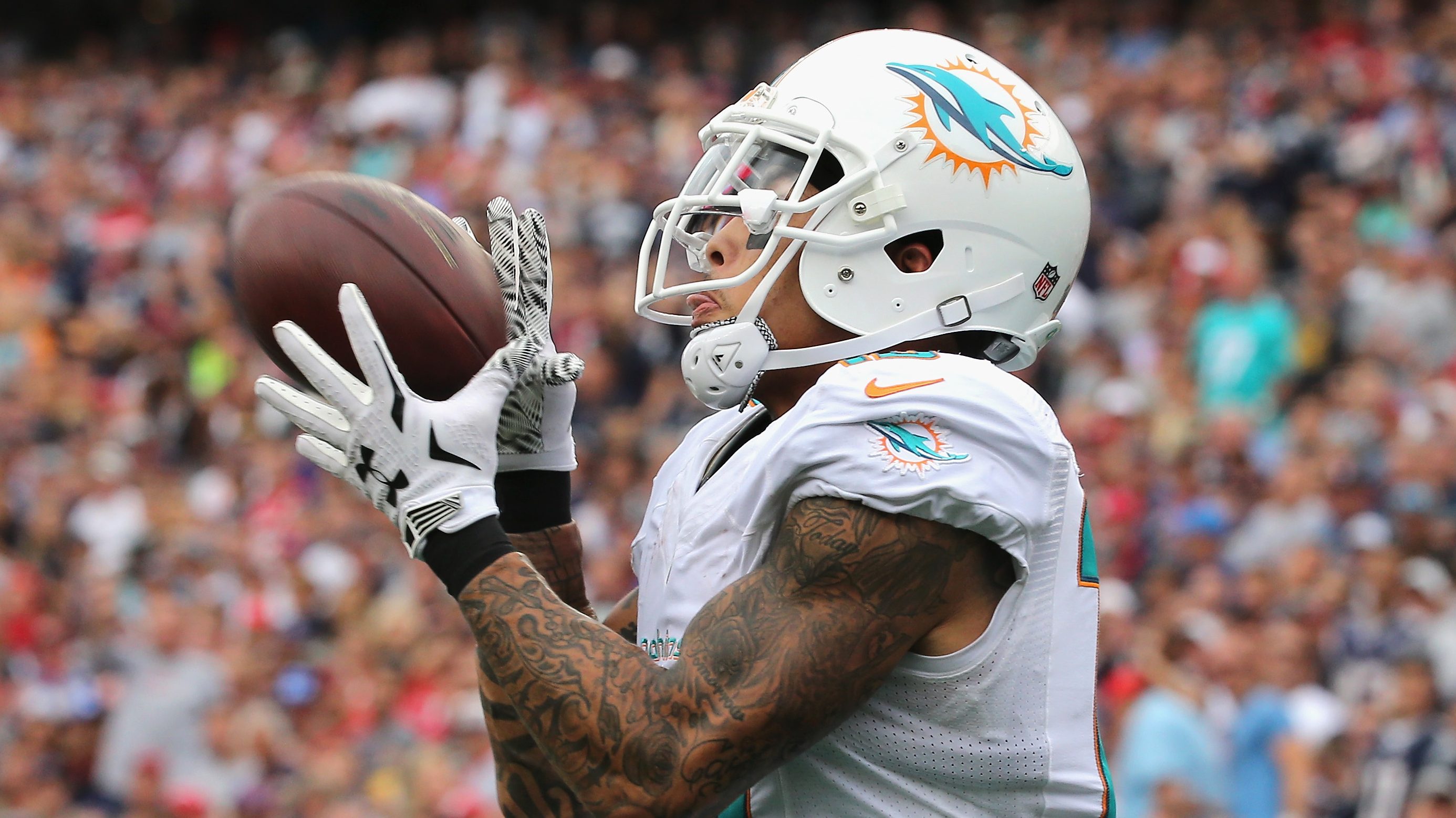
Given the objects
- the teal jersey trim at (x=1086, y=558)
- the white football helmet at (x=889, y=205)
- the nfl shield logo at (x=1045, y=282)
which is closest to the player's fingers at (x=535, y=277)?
the white football helmet at (x=889, y=205)

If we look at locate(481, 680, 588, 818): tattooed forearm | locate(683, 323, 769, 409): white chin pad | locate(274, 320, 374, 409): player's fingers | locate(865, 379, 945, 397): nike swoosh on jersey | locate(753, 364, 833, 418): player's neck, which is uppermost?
locate(274, 320, 374, 409): player's fingers

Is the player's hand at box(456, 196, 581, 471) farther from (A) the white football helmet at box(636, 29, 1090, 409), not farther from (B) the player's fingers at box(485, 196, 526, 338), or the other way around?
(A) the white football helmet at box(636, 29, 1090, 409)

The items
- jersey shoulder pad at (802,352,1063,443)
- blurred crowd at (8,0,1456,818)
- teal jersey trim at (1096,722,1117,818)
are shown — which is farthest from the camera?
blurred crowd at (8,0,1456,818)

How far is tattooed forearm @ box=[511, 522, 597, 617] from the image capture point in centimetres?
255

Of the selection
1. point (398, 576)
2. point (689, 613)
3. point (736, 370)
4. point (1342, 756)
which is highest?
point (736, 370)

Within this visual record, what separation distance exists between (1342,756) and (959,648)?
11.7ft

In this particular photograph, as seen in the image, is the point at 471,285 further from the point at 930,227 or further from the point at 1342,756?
the point at 1342,756

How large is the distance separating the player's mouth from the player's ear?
0.82ft

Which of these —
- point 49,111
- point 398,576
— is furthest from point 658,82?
point 49,111

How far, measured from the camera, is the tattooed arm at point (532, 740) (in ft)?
8.04

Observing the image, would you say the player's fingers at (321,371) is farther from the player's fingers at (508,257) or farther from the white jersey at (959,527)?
the white jersey at (959,527)

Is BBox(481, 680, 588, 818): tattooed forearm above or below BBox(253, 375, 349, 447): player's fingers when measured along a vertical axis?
below

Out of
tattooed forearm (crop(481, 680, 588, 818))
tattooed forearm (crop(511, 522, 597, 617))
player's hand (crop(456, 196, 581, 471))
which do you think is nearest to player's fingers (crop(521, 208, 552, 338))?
player's hand (crop(456, 196, 581, 471))

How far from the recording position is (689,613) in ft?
7.36
